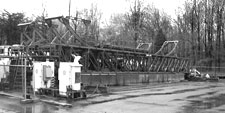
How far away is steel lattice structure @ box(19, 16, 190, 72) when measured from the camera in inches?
757

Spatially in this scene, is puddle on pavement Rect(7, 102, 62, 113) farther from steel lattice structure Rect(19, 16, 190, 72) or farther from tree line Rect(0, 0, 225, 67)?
tree line Rect(0, 0, 225, 67)

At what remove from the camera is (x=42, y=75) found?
50.7 feet

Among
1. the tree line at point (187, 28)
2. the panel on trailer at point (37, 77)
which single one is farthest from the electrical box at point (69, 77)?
the tree line at point (187, 28)

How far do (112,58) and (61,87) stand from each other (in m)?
10.3

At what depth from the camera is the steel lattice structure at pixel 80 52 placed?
1924 centimetres

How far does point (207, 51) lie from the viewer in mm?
53750

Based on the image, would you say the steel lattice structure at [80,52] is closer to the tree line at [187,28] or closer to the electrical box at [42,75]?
the electrical box at [42,75]

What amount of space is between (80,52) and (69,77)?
24.9 feet

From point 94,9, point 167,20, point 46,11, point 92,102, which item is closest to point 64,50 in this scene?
point 92,102

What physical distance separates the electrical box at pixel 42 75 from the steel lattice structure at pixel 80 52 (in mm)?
2315

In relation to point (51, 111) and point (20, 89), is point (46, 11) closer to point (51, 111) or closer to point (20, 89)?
point (20, 89)

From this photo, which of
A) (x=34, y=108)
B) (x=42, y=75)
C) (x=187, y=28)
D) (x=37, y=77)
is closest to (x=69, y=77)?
(x=42, y=75)

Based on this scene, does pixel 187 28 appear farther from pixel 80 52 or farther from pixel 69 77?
pixel 69 77

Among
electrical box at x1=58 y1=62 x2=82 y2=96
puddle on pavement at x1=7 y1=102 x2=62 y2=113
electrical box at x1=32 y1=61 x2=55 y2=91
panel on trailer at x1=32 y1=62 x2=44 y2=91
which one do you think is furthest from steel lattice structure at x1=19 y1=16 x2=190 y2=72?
puddle on pavement at x1=7 y1=102 x2=62 y2=113
